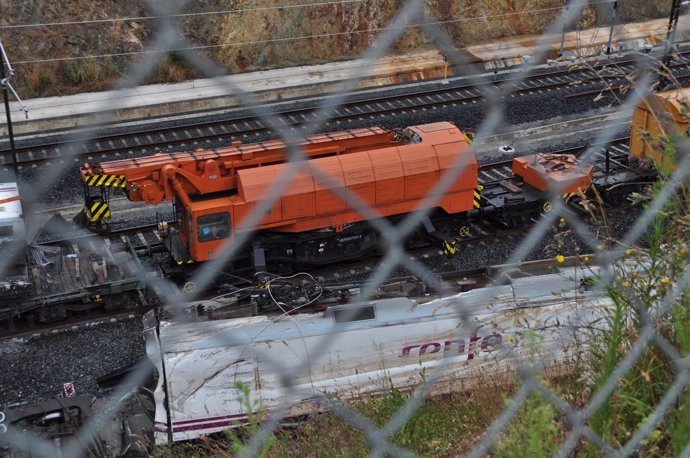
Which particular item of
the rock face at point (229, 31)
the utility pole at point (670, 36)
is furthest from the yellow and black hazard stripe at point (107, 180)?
the utility pole at point (670, 36)

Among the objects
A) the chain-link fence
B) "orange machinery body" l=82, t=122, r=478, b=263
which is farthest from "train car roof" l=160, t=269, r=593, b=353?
the chain-link fence

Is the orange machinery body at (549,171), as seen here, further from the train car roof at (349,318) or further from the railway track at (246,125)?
the train car roof at (349,318)

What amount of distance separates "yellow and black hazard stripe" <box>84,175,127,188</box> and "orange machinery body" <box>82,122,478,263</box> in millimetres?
48

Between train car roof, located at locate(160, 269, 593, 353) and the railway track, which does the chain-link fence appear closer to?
train car roof, located at locate(160, 269, 593, 353)

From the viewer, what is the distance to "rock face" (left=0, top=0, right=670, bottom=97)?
12742 mm

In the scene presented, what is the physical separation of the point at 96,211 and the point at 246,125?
3.48 m

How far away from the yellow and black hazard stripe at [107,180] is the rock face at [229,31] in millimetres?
4096

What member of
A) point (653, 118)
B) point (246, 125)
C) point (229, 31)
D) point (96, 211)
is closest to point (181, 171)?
point (96, 211)

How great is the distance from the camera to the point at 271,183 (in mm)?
8172

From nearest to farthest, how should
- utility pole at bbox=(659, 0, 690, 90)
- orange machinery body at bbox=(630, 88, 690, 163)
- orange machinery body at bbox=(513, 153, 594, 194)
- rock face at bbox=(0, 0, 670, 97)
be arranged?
utility pole at bbox=(659, 0, 690, 90)
orange machinery body at bbox=(630, 88, 690, 163)
orange machinery body at bbox=(513, 153, 594, 194)
rock face at bbox=(0, 0, 670, 97)

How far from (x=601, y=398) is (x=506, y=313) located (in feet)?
12.2

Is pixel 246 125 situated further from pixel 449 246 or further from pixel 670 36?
pixel 670 36

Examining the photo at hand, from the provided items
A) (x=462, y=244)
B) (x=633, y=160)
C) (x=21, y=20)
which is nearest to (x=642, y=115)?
(x=633, y=160)

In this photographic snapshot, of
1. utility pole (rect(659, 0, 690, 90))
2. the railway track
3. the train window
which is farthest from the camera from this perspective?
the railway track
